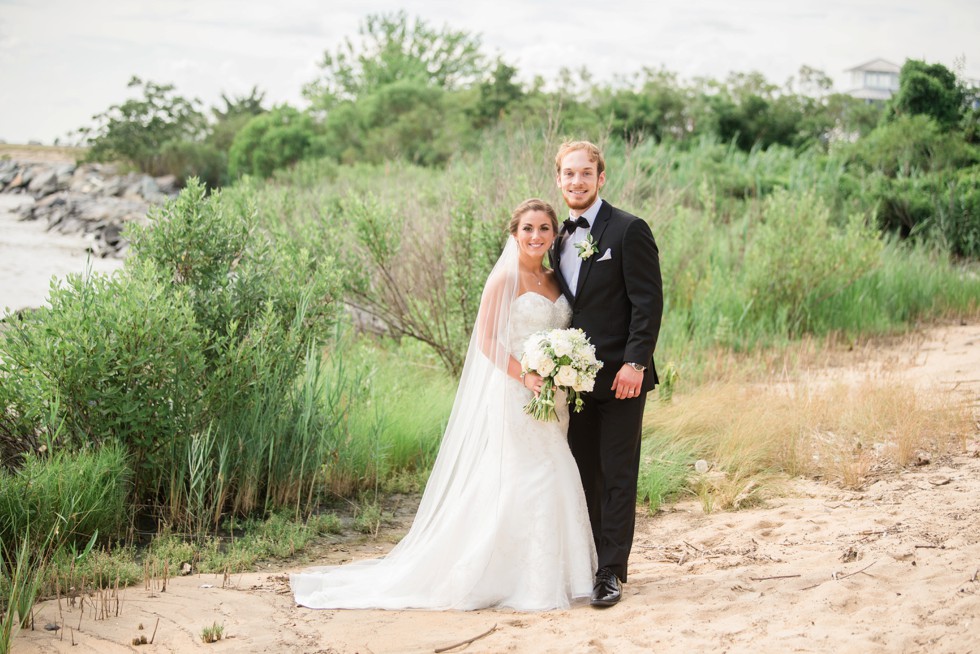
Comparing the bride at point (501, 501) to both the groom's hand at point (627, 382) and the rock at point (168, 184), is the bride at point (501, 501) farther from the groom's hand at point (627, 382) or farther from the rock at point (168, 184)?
the rock at point (168, 184)

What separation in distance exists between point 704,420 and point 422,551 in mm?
3302

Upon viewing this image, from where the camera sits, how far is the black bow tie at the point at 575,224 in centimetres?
467

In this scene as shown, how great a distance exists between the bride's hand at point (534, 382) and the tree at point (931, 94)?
15.5 metres

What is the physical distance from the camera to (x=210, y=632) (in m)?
4.06

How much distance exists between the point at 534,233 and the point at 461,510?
1.53m

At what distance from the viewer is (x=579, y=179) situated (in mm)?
4594

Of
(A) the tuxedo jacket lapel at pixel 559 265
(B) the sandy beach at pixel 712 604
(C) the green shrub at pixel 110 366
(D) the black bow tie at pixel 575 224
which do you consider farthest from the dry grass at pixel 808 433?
(C) the green shrub at pixel 110 366

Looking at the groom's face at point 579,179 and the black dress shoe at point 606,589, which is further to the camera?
the groom's face at point 579,179

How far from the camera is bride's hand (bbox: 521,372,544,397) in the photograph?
4.50 meters

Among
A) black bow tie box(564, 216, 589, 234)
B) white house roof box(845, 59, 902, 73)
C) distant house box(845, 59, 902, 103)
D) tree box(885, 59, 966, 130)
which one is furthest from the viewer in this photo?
distant house box(845, 59, 902, 103)

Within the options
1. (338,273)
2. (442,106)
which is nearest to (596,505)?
(338,273)

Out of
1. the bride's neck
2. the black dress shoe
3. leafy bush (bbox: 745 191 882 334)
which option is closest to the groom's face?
the bride's neck

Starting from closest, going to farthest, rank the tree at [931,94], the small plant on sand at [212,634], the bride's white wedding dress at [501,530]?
1. the small plant on sand at [212,634]
2. the bride's white wedding dress at [501,530]
3. the tree at [931,94]

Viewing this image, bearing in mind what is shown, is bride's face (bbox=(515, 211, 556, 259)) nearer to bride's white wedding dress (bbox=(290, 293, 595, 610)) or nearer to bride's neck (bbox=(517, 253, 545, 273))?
bride's neck (bbox=(517, 253, 545, 273))
